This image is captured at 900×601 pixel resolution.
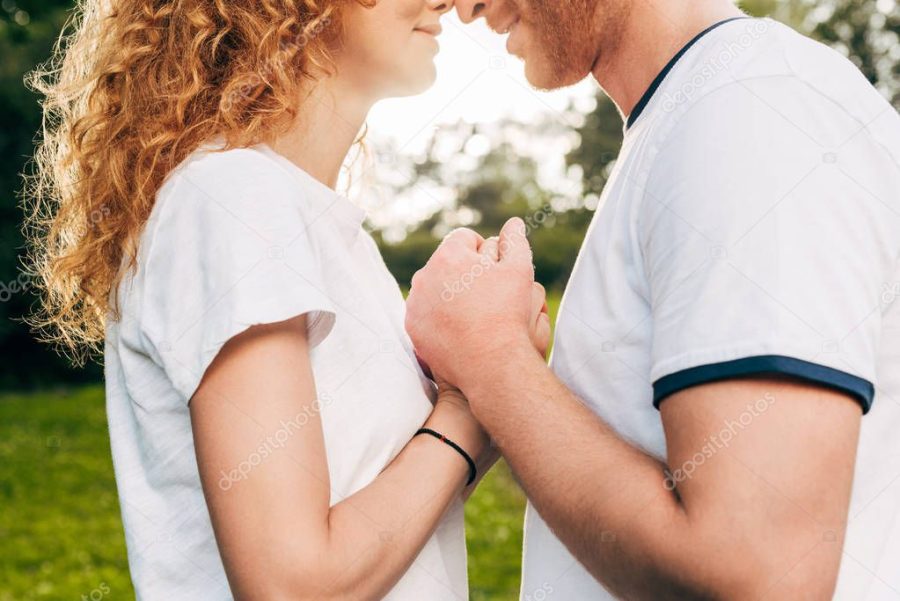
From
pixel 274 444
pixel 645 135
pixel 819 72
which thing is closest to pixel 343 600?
pixel 274 444

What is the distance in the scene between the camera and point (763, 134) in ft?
4.81

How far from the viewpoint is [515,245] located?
198 centimetres

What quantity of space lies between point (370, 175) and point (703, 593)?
1.93 metres

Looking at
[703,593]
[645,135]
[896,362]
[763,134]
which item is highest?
[763,134]

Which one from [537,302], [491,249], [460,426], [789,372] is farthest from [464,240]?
[789,372]

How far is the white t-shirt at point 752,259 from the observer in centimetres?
137

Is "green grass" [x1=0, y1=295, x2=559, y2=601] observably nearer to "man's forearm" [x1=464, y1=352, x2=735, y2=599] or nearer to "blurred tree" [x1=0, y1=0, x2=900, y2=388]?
"blurred tree" [x1=0, y1=0, x2=900, y2=388]

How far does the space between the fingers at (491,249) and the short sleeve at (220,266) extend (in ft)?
1.27

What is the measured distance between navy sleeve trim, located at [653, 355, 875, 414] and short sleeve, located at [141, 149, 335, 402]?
2.21ft

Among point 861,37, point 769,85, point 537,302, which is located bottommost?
point 861,37

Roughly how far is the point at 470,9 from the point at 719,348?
4.53 ft

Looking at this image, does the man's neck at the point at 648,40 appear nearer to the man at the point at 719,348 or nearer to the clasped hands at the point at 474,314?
the man at the point at 719,348

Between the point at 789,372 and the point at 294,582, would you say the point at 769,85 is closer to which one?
the point at 789,372

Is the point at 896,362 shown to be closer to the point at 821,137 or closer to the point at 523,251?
the point at 821,137
